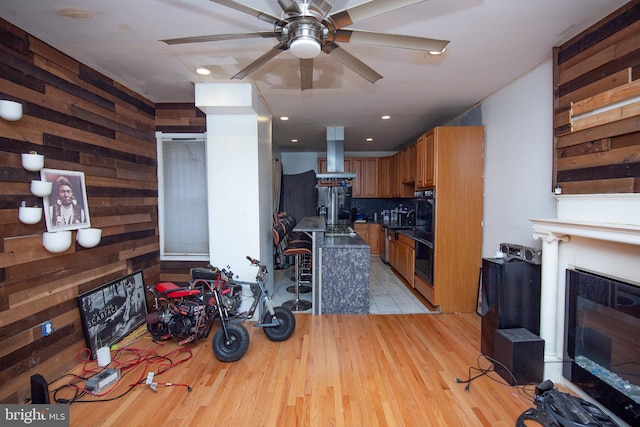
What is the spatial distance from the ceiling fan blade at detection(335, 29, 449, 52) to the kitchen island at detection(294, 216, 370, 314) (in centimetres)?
221

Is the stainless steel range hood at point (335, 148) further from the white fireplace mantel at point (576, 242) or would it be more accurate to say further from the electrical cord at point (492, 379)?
the electrical cord at point (492, 379)

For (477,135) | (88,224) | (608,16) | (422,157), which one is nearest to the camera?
(608,16)

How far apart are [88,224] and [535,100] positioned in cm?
412

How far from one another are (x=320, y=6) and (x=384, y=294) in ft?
12.2

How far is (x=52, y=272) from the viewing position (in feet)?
7.09

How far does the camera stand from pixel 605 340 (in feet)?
6.09

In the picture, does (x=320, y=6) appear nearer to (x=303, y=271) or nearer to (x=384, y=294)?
(x=384, y=294)

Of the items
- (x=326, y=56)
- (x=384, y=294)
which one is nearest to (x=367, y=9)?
(x=326, y=56)

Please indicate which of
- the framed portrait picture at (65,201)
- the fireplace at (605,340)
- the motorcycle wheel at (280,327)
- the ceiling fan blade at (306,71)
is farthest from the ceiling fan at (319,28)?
the motorcycle wheel at (280,327)

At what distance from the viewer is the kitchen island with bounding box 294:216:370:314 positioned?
337 centimetres

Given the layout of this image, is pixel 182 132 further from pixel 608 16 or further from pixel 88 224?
pixel 608 16

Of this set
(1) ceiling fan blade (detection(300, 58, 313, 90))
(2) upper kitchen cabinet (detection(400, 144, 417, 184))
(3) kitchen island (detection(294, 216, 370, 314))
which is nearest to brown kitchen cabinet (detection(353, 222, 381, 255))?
(2) upper kitchen cabinet (detection(400, 144, 417, 184))

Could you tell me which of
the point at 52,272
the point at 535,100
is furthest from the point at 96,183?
the point at 535,100

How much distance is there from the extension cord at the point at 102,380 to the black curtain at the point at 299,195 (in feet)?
16.1
